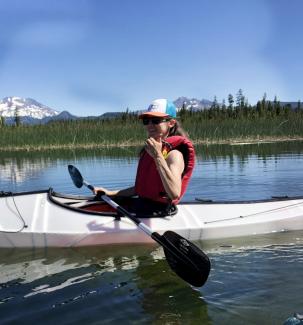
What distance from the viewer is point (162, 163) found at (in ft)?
14.8

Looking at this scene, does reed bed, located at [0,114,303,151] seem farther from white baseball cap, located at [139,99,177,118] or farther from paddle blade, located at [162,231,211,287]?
paddle blade, located at [162,231,211,287]

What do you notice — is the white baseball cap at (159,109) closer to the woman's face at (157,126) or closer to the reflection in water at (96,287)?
the woman's face at (157,126)

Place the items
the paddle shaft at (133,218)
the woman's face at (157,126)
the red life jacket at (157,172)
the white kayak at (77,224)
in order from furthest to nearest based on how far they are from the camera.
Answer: the white kayak at (77,224) → the red life jacket at (157,172) → the woman's face at (157,126) → the paddle shaft at (133,218)

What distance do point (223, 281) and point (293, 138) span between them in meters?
21.5

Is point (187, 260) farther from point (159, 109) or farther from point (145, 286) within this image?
point (159, 109)

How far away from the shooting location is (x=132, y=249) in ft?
A: 17.6

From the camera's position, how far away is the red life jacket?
505cm

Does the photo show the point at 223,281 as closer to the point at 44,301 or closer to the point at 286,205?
the point at 44,301

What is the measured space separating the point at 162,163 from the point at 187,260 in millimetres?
922

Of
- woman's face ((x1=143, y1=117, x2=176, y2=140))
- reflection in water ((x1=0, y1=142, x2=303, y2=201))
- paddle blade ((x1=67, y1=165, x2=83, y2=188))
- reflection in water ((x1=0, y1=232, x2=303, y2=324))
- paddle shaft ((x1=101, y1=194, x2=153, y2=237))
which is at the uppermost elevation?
woman's face ((x1=143, y1=117, x2=176, y2=140))

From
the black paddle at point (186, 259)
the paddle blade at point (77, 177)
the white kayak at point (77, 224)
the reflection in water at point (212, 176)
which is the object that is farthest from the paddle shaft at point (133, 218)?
the reflection in water at point (212, 176)

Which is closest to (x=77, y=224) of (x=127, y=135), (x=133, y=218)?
(x=133, y=218)

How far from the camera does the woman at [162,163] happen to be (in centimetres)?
462

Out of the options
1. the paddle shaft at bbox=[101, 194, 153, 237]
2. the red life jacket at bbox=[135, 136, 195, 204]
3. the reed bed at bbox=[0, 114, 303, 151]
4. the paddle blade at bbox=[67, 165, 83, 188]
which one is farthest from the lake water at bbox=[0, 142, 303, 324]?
the reed bed at bbox=[0, 114, 303, 151]
